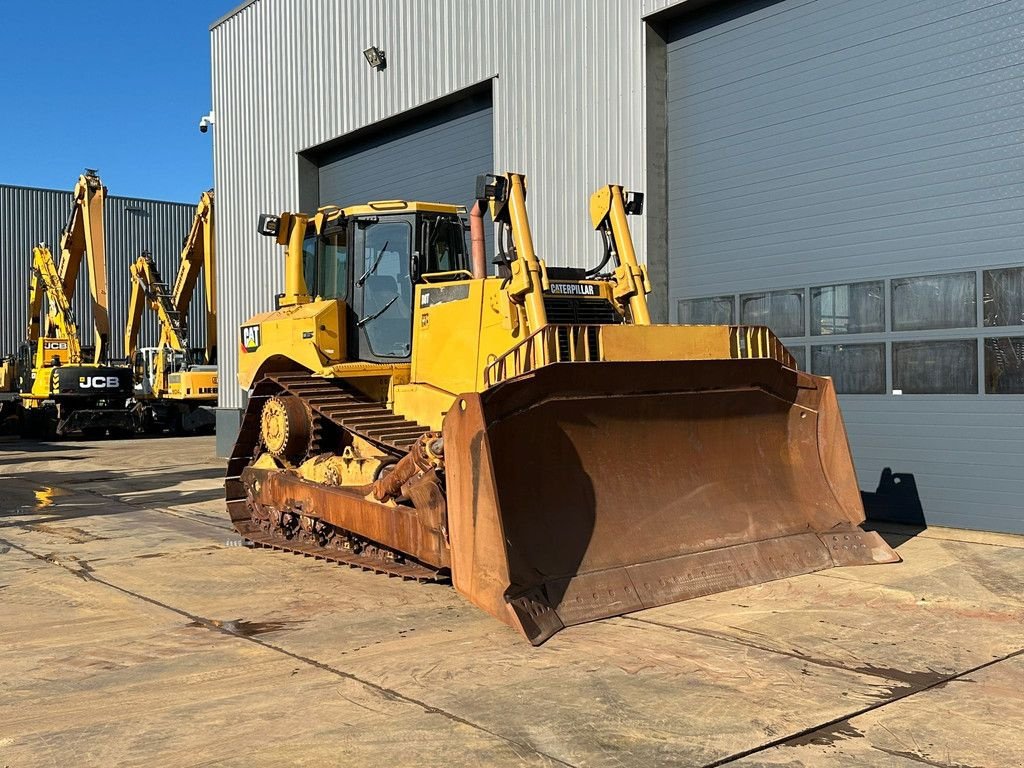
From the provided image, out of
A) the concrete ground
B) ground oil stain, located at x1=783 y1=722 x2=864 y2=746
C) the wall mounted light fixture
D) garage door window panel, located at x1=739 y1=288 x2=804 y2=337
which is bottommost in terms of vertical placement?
ground oil stain, located at x1=783 y1=722 x2=864 y2=746

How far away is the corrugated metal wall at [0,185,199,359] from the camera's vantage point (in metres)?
37.6

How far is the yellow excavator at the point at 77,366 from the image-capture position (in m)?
25.8

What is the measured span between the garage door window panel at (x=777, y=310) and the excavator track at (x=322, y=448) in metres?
4.56

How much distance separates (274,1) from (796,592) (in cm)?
1501

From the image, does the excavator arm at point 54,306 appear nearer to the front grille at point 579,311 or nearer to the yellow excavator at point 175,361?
the yellow excavator at point 175,361

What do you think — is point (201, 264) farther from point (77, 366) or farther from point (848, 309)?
point (848, 309)

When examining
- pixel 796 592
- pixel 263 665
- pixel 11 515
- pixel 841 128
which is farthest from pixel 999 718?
pixel 11 515

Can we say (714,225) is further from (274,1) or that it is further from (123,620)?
(274,1)

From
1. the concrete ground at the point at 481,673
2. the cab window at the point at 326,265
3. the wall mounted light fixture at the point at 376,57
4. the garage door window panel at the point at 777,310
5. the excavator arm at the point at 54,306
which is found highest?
the wall mounted light fixture at the point at 376,57

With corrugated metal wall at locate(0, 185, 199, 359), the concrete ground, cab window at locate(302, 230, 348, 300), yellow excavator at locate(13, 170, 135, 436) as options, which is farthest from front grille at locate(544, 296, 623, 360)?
corrugated metal wall at locate(0, 185, 199, 359)

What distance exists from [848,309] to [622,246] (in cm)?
336

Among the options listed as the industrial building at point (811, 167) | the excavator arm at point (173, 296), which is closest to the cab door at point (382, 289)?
the industrial building at point (811, 167)

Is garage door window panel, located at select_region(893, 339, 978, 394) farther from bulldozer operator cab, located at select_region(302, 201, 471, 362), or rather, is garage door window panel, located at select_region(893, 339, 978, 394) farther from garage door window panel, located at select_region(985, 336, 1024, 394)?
bulldozer operator cab, located at select_region(302, 201, 471, 362)

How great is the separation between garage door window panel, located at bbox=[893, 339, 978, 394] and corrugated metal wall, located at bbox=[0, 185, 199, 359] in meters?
31.3
